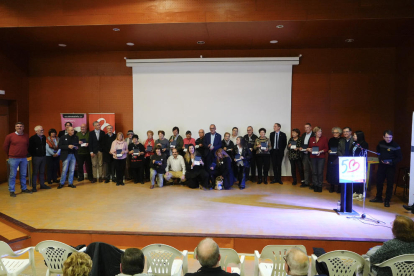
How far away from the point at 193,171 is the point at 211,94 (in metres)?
2.41

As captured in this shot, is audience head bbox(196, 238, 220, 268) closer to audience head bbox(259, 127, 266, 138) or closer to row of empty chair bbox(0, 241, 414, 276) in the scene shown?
row of empty chair bbox(0, 241, 414, 276)

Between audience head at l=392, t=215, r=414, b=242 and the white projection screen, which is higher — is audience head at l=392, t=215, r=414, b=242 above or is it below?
below

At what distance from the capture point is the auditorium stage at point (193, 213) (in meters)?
3.74

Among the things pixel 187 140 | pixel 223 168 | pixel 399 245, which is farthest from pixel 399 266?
pixel 187 140

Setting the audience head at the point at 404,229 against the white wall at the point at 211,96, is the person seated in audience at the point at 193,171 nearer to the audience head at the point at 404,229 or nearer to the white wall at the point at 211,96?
the white wall at the point at 211,96

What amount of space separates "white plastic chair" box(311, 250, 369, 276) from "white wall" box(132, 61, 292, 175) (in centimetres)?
514

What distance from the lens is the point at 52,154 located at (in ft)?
21.7

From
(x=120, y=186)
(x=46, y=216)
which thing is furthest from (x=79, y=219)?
(x=120, y=186)

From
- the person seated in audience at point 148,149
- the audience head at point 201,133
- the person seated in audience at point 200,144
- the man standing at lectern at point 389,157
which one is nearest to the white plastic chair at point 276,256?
the man standing at lectern at point 389,157

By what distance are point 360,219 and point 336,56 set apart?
4758mm

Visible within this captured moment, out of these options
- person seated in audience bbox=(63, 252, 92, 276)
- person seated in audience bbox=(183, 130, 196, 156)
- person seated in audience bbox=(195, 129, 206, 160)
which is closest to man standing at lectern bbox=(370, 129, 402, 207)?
person seated in audience bbox=(195, 129, 206, 160)

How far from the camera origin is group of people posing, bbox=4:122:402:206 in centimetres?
618

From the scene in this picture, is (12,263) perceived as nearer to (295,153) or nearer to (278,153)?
(278,153)

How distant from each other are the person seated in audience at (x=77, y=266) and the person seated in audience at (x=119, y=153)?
194 inches
